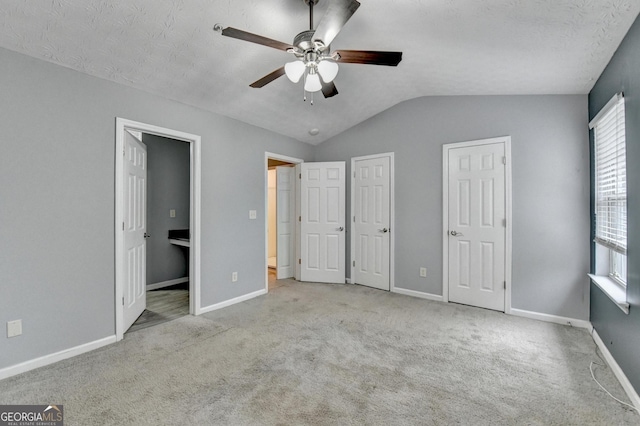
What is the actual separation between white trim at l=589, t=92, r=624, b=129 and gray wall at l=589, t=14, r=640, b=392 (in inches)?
1.9

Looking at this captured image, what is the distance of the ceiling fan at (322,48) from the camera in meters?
1.61

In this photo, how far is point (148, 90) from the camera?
284cm

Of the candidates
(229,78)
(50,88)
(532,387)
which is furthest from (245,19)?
(532,387)

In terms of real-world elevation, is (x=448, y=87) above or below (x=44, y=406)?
above

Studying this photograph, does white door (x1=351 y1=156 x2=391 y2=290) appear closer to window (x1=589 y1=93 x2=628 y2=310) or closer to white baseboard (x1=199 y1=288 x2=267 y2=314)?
white baseboard (x1=199 y1=288 x2=267 y2=314)

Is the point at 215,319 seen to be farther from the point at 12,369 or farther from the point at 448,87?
the point at 448,87

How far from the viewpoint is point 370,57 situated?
192 cm

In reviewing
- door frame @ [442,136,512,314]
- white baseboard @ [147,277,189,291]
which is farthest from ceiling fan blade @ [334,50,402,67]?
white baseboard @ [147,277,189,291]

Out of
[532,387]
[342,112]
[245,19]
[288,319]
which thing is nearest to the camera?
[532,387]

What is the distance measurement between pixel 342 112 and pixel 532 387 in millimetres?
3558

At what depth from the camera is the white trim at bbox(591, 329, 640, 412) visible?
182cm

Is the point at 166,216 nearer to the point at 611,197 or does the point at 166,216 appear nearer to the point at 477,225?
the point at 477,225

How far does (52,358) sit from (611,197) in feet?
15.4

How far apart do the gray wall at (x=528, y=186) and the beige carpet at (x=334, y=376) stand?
0.49 meters
